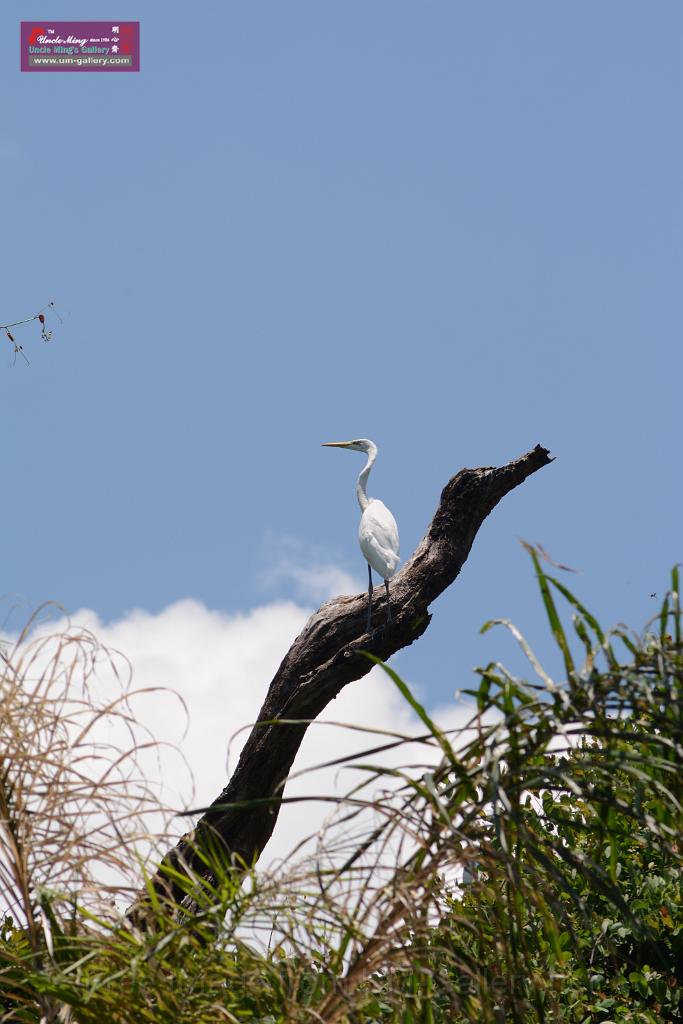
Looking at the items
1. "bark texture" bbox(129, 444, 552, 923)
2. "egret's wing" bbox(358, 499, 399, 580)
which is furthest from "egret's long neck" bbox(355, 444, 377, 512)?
"bark texture" bbox(129, 444, 552, 923)

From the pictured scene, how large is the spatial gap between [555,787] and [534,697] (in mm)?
151

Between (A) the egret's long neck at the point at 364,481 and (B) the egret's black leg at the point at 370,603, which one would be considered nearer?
(B) the egret's black leg at the point at 370,603

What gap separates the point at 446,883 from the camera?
2176mm

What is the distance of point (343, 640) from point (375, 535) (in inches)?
28.5

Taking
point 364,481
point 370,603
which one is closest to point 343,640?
point 370,603

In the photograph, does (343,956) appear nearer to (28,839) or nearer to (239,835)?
(28,839)

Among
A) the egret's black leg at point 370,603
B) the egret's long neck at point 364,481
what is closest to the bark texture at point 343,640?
the egret's black leg at point 370,603

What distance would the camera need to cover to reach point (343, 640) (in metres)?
5.93

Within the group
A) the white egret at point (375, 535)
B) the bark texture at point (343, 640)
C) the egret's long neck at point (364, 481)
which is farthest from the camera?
the egret's long neck at point (364, 481)

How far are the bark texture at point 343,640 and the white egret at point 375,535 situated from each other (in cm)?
10

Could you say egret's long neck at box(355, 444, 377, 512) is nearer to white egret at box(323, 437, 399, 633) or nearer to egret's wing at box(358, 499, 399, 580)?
white egret at box(323, 437, 399, 633)

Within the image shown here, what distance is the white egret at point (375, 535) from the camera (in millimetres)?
6133

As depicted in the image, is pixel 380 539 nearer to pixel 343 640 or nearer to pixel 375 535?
pixel 375 535

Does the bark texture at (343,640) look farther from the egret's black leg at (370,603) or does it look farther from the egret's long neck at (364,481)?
the egret's long neck at (364,481)
